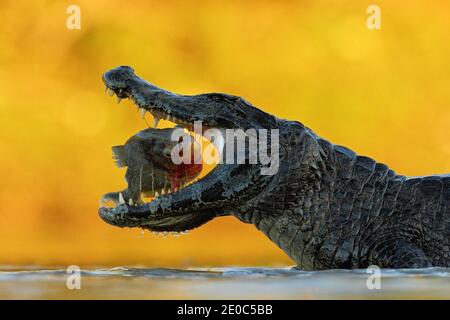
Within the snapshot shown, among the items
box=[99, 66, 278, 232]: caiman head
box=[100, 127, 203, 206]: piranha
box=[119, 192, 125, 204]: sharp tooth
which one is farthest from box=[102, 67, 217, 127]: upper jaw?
box=[119, 192, 125, 204]: sharp tooth

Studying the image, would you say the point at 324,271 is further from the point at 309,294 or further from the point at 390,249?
the point at 309,294

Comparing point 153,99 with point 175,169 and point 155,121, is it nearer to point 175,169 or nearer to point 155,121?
point 155,121

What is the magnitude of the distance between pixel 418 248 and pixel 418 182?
89 centimetres

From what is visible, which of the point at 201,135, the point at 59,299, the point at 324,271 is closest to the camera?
the point at 59,299

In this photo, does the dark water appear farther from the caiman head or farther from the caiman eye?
the caiman eye

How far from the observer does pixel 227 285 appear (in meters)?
7.79

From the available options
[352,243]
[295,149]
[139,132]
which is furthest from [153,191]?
[352,243]

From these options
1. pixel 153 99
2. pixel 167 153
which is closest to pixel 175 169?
pixel 167 153

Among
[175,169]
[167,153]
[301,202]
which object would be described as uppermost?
[167,153]

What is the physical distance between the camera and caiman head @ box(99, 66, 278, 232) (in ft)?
30.6

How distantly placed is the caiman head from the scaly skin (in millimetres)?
10

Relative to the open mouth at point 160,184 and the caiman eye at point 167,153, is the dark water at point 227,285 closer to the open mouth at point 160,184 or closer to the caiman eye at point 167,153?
the open mouth at point 160,184

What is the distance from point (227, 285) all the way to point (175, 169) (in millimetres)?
2279

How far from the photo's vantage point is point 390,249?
9.33 meters
